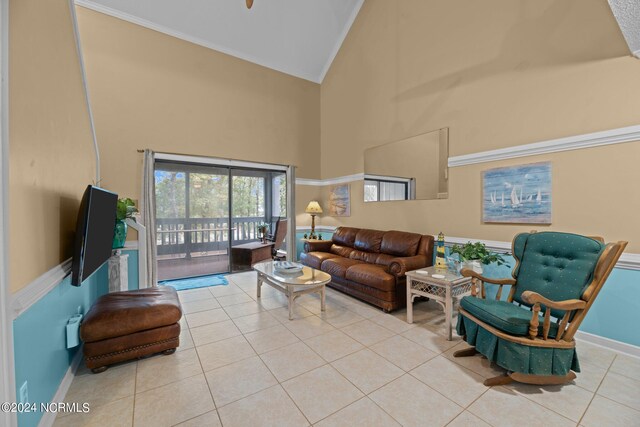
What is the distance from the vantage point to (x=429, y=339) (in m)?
2.64

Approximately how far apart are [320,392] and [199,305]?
2355 millimetres

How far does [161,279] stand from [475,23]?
6.17 m

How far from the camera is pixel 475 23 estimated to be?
330 centimetres

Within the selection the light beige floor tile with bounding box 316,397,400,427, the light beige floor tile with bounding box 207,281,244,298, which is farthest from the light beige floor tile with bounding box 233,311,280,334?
the light beige floor tile with bounding box 316,397,400,427

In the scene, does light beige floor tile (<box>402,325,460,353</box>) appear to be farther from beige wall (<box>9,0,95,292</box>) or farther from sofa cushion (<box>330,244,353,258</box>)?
beige wall (<box>9,0,95,292</box>)

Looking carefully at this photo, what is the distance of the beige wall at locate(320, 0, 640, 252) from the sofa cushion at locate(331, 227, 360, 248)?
1.24 ft

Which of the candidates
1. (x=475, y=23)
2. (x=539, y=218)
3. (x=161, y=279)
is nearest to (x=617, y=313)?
(x=539, y=218)

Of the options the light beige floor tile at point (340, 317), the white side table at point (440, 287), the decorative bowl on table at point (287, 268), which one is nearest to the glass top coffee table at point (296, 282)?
the decorative bowl on table at point (287, 268)

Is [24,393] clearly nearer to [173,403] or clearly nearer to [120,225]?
[173,403]

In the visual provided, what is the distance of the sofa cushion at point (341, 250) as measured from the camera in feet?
15.0

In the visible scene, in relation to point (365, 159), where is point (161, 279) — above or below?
below

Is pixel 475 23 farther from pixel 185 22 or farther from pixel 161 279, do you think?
pixel 161 279

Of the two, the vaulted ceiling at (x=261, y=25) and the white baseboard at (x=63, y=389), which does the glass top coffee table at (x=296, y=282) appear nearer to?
the white baseboard at (x=63, y=389)

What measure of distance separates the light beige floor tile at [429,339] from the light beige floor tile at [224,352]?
1.60 metres
